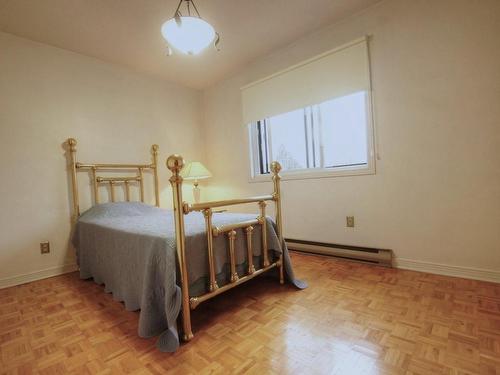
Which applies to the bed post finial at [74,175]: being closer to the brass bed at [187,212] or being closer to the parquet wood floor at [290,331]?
the brass bed at [187,212]

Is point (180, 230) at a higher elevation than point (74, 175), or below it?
below

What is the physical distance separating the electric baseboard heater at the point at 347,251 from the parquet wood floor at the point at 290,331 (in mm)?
257

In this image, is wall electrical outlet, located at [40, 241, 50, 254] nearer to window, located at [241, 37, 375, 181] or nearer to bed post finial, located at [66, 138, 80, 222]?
bed post finial, located at [66, 138, 80, 222]

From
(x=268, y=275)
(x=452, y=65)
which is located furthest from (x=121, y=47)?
(x=452, y=65)

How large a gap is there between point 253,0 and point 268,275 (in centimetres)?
227

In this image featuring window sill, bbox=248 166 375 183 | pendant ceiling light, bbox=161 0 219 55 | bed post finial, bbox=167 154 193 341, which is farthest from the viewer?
window sill, bbox=248 166 375 183

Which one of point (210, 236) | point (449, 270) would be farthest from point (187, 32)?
point (449, 270)

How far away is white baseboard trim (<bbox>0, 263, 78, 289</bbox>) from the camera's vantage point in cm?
225

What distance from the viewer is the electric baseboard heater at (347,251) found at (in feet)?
7.33

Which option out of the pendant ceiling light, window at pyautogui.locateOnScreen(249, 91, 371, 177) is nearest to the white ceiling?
the pendant ceiling light

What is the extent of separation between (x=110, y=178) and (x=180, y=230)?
2004 millimetres

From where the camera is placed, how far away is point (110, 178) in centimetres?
286

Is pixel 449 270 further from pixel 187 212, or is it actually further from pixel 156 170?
pixel 156 170

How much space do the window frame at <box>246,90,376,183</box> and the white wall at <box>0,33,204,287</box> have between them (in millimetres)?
1378
